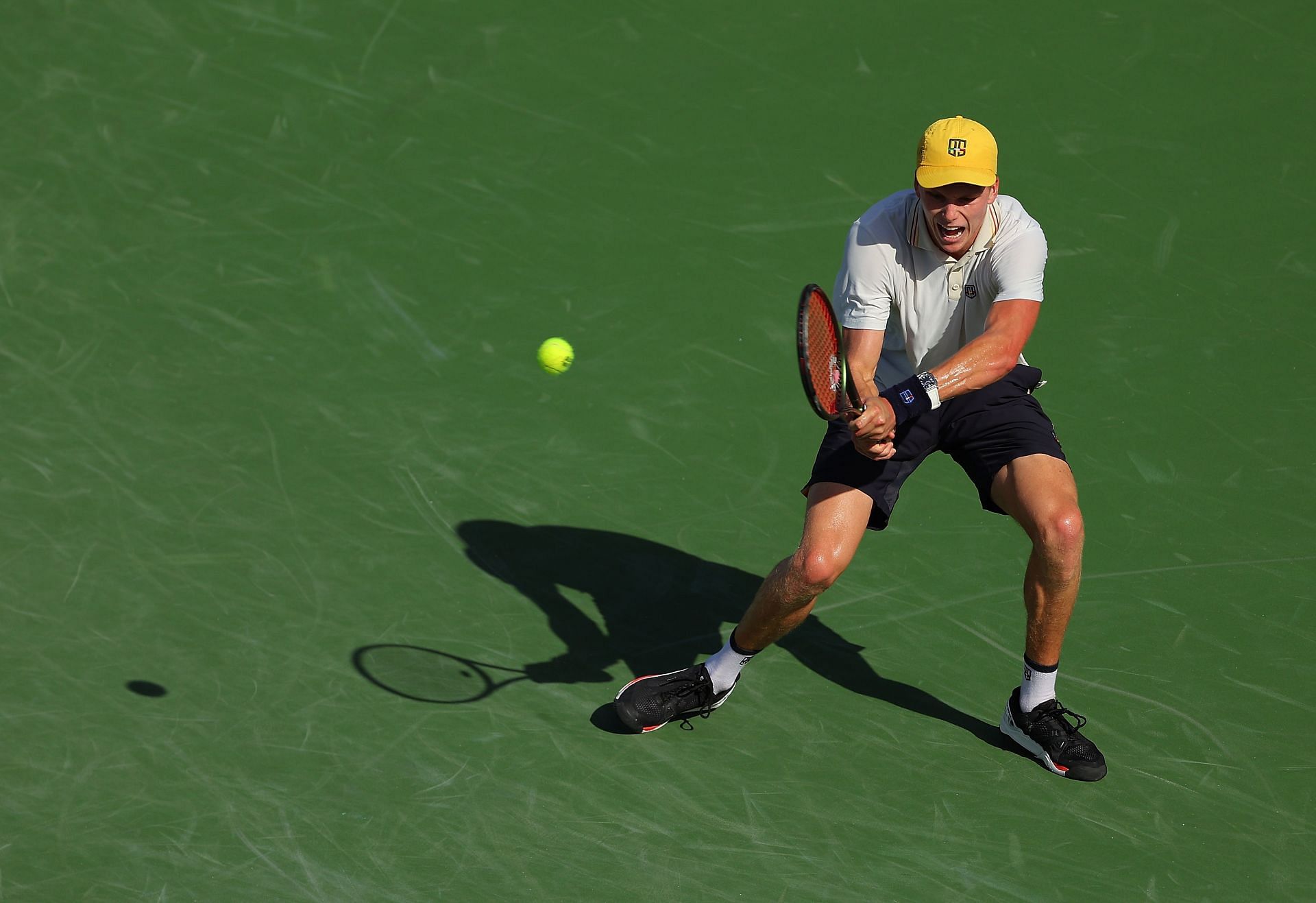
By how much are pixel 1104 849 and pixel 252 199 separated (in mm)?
5341

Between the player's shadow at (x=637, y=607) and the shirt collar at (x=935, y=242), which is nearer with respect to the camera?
the shirt collar at (x=935, y=242)

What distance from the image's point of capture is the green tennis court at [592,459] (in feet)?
15.7

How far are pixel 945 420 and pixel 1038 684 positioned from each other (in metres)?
0.94

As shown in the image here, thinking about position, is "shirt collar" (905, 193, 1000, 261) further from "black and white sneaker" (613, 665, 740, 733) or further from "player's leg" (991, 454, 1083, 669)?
"black and white sneaker" (613, 665, 740, 733)

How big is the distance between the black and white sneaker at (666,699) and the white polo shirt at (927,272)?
1.33 metres

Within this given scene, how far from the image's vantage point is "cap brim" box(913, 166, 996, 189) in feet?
15.4

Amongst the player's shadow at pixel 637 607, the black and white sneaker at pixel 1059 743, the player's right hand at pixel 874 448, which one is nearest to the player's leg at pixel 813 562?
the player's right hand at pixel 874 448

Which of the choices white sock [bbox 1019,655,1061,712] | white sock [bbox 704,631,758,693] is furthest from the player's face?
white sock [bbox 704,631,758,693]

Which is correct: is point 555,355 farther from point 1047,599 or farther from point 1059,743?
point 1059,743

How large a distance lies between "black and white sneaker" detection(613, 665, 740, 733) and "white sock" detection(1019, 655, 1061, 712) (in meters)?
0.99

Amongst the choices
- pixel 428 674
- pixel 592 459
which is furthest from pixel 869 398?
pixel 592 459

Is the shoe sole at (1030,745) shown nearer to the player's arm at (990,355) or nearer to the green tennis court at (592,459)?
the green tennis court at (592,459)

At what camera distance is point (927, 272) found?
502 centimetres

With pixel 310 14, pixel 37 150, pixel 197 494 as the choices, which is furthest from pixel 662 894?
pixel 310 14
